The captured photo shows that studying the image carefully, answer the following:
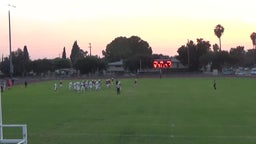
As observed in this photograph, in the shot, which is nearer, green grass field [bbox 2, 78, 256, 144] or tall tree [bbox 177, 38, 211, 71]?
green grass field [bbox 2, 78, 256, 144]

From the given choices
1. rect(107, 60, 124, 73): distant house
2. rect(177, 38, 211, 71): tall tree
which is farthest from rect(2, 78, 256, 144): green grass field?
rect(107, 60, 124, 73): distant house

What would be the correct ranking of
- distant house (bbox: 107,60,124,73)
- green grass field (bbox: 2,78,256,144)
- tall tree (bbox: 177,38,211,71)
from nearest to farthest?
green grass field (bbox: 2,78,256,144) → tall tree (bbox: 177,38,211,71) → distant house (bbox: 107,60,124,73)

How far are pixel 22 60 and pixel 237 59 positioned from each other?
215ft

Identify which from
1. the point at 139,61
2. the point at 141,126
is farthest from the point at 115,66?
the point at 141,126

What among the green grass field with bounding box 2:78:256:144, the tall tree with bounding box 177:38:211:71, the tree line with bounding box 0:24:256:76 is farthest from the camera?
the tall tree with bounding box 177:38:211:71

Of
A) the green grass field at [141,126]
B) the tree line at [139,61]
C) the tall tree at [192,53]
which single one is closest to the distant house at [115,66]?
the tree line at [139,61]

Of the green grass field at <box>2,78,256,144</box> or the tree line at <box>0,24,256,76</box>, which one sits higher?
the tree line at <box>0,24,256,76</box>

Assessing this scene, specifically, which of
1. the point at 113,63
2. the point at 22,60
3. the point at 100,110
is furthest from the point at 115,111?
the point at 113,63

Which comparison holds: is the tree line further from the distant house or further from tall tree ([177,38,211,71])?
the distant house

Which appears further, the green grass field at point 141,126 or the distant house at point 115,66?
the distant house at point 115,66

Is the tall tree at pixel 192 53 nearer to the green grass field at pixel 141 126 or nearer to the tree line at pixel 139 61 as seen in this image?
the tree line at pixel 139 61

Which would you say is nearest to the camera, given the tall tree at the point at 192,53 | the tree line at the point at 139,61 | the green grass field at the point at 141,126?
Answer: the green grass field at the point at 141,126

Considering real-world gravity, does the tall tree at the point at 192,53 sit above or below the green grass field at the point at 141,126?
above

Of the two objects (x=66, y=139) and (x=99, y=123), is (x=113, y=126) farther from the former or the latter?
(x=66, y=139)
